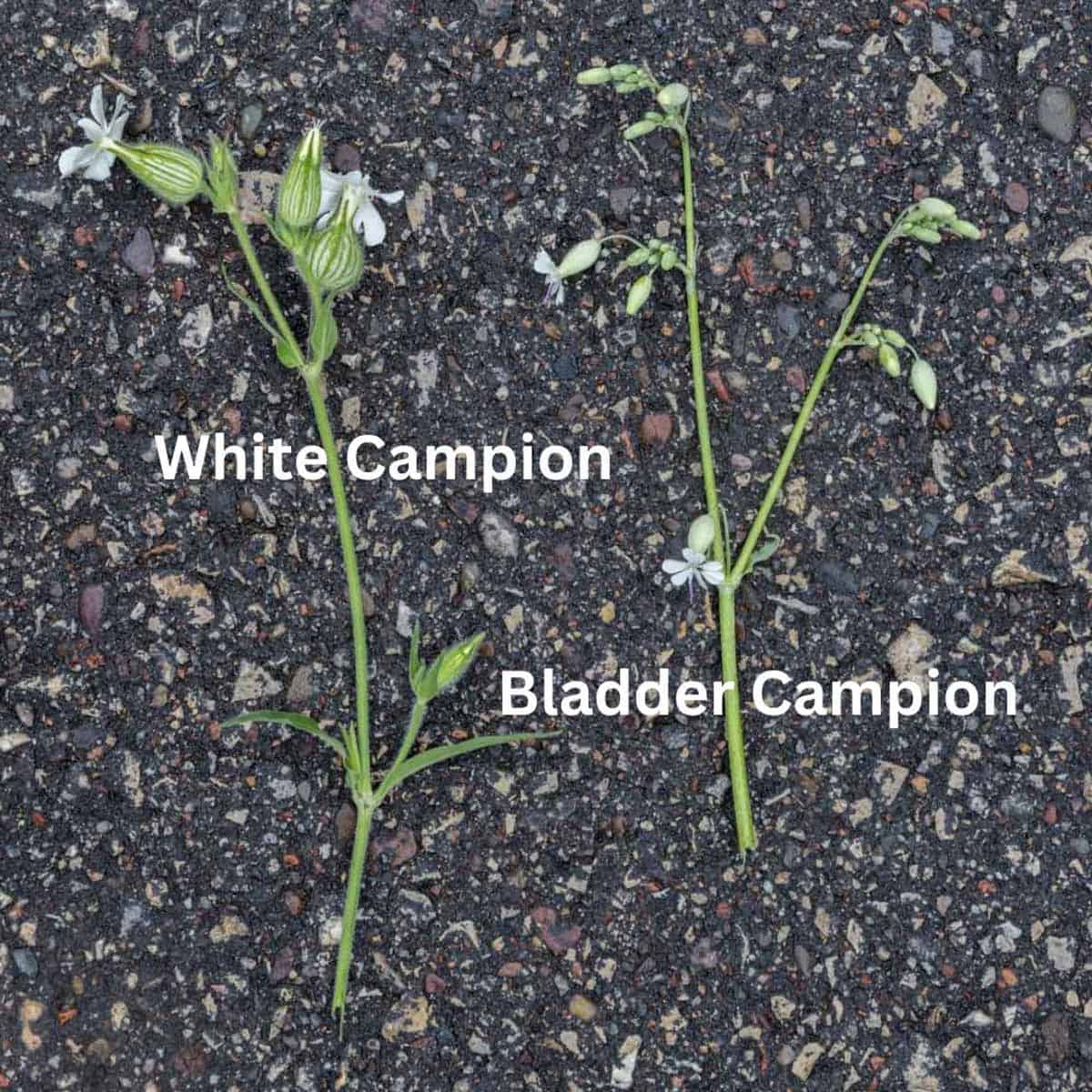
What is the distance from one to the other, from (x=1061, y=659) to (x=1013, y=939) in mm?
569

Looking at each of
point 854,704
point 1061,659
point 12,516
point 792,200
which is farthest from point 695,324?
point 12,516

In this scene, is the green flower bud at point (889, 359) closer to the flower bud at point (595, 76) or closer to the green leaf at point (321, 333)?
the flower bud at point (595, 76)

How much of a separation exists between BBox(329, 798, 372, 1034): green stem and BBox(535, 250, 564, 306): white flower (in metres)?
1.07

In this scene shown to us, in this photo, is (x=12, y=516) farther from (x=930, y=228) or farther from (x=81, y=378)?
(x=930, y=228)

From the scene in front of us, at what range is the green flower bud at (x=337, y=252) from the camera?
2520 millimetres

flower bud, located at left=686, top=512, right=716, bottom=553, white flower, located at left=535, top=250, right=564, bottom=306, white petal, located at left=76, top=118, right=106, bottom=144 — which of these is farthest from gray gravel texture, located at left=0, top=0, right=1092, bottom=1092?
white petal, located at left=76, top=118, right=106, bottom=144

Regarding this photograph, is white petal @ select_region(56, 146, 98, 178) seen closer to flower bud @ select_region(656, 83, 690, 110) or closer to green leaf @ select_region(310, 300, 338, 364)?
green leaf @ select_region(310, 300, 338, 364)

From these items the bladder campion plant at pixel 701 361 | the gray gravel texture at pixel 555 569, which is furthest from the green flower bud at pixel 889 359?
the gray gravel texture at pixel 555 569

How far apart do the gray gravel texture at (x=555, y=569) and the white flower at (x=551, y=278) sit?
0.04m

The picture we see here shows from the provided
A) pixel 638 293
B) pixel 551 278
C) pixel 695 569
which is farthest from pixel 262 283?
pixel 695 569

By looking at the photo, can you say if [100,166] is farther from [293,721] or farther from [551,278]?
[293,721]

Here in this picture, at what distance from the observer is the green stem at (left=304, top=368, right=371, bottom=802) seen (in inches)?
108

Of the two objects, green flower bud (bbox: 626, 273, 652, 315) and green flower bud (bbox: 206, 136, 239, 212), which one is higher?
green flower bud (bbox: 206, 136, 239, 212)

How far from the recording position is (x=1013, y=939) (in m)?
2.95
